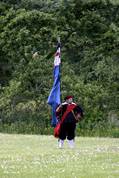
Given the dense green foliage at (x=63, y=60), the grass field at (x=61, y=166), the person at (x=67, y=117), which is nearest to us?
the grass field at (x=61, y=166)

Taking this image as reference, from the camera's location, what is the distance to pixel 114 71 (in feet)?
145

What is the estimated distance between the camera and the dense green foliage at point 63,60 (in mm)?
41062

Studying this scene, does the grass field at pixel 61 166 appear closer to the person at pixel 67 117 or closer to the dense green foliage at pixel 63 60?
the person at pixel 67 117

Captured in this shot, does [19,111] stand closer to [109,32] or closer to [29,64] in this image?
[29,64]

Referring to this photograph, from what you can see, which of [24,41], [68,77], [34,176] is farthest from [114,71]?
[34,176]

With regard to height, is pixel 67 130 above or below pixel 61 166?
below

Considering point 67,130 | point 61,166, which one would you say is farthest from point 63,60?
point 61,166

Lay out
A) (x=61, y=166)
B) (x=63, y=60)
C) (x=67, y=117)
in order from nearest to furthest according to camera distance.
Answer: (x=61, y=166) < (x=67, y=117) < (x=63, y=60)

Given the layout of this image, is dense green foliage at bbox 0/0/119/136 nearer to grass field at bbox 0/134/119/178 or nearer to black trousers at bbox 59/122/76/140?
black trousers at bbox 59/122/76/140

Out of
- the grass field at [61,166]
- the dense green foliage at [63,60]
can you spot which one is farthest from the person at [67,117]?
the dense green foliage at [63,60]

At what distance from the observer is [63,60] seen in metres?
45.9

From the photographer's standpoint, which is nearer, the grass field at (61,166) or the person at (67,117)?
the grass field at (61,166)

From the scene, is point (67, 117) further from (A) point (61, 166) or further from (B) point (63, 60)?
(B) point (63, 60)

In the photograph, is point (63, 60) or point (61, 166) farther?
point (63, 60)
